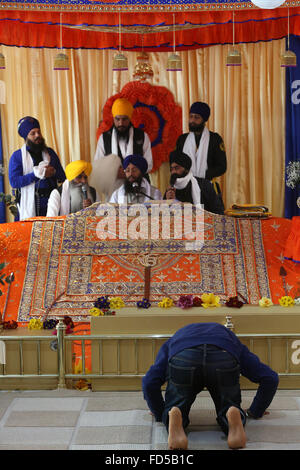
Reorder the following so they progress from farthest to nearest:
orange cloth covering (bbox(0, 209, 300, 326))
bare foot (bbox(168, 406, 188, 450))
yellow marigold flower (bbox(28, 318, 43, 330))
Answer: orange cloth covering (bbox(0, 209, 300, 326)) → yellow marigold flower (bbox(28, 318, 43, 330)) → bare foot (bbox(168, 406, 188, 450))

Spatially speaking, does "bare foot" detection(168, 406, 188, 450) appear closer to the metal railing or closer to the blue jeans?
the blue jeans

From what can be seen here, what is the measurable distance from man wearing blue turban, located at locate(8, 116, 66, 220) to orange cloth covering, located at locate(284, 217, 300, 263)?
10.4ft

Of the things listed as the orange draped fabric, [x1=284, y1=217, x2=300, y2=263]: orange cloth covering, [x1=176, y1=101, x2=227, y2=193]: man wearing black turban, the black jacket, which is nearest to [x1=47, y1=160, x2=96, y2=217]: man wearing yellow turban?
[x1=176, y1=101, x2=227, y2=193]: man wearing black turban

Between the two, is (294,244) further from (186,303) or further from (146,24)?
(146,24)

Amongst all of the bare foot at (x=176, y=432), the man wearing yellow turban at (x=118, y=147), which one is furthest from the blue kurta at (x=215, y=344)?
the man wearing yellow turban at (x=118, y=147)

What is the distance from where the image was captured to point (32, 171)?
8766 mm

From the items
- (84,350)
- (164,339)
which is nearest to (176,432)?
(164,339)

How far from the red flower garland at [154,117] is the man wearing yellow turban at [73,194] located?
41.8 inches

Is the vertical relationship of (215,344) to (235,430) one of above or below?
above

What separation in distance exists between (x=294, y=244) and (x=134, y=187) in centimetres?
228

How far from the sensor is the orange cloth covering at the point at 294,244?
6746mm

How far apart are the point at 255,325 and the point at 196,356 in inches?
45.5

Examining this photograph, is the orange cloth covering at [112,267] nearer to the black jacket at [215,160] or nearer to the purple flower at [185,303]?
the purple flower at [185,303]

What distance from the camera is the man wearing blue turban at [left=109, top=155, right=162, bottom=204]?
27.4 feet
